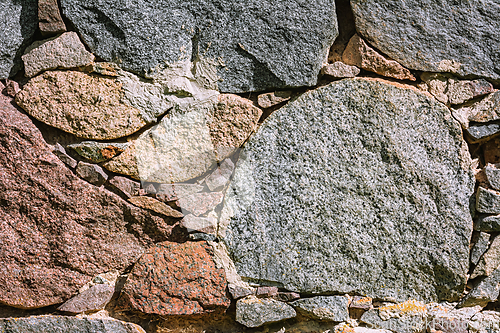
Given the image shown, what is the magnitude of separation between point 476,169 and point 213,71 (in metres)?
1.11

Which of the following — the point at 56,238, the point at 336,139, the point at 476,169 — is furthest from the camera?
the point at 476,169

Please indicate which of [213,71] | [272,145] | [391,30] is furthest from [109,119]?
[391,30]

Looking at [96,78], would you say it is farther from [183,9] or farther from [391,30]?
[391,30]

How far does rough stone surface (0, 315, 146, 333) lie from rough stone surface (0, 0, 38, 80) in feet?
2.72

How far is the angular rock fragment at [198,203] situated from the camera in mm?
1262

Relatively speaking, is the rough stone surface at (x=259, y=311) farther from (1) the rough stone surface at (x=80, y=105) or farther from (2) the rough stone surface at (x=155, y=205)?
(1) the rough stone surface at (x=80, y=105)

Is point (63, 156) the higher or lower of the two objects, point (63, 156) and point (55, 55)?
the lower

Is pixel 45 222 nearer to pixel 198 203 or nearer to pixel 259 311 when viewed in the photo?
pixel 198 203

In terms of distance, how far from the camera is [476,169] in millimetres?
1431

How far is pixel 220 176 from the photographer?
1.28 meters

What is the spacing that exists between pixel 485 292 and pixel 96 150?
1537mm

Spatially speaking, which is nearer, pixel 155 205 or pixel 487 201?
pixel 155 205

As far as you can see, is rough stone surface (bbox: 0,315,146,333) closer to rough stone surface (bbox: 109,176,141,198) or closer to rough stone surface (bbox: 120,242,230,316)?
rough stone surface (bbox: 120,242,230,316)

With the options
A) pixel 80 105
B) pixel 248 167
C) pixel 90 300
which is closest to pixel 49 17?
pixel 80 105
